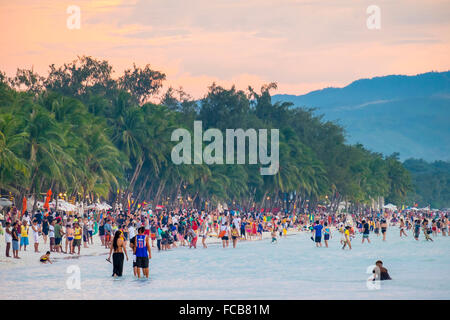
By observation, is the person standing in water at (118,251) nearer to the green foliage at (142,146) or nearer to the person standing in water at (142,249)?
the person standing in water at (142,249)

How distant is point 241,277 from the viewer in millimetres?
27578

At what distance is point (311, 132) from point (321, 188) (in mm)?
11085

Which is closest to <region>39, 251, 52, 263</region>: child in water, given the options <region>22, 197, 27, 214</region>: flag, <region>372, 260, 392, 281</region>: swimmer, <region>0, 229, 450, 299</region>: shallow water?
<region>0, 229, 450, 299</region>: shallow water

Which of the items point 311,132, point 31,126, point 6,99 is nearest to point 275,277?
point 31,126

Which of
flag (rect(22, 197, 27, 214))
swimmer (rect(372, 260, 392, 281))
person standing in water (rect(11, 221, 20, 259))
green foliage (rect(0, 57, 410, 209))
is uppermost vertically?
green foliage (rect(0, 57, 410, 209))

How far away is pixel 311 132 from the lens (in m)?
109

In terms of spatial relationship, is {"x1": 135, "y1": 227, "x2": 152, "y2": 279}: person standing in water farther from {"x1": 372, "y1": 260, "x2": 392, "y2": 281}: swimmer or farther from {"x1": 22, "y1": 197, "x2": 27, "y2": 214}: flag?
{"x1": 22, "y1": 197, "x2": 27, "y2": 214}: flag

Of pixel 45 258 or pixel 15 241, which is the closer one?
pixel 45 258

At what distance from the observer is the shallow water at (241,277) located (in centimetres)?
Result: 2214

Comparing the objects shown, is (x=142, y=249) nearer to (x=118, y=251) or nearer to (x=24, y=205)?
(x=118, y=251)

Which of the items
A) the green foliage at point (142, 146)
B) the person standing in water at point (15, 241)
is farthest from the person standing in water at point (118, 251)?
the green foliage at point (142, 146)

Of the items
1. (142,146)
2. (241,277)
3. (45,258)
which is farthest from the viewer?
(142,146)

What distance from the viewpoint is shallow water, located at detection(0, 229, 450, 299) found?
72.6 ft

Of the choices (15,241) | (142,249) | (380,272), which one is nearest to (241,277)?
(380,272)
